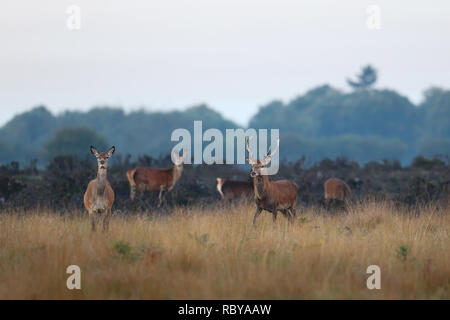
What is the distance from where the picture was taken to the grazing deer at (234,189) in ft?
59.7

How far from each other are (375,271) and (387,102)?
82.4 meters

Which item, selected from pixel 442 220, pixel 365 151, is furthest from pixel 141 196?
pixel 365 151

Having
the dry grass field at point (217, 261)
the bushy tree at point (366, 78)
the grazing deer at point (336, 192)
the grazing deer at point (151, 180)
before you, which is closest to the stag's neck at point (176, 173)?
the grazing deer at point (151, 180)

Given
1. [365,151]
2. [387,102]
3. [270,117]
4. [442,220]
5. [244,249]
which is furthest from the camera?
[270,117]

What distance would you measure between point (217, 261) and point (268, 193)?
13.3 ft

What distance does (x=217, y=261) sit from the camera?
866 centimetres

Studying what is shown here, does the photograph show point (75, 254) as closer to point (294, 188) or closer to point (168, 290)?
point (168, 290)

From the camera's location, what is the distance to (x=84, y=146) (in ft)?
202

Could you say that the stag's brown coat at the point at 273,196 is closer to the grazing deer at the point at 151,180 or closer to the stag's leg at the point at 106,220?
the stag's leg at the point at 106,220

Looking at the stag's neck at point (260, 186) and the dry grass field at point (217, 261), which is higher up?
the stag's neck at point (260, 186)

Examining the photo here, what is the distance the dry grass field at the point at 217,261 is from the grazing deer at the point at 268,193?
3.13 feet

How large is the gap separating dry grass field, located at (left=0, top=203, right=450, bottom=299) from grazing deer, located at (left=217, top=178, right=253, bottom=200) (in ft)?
21.5
